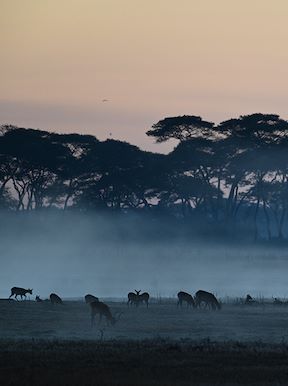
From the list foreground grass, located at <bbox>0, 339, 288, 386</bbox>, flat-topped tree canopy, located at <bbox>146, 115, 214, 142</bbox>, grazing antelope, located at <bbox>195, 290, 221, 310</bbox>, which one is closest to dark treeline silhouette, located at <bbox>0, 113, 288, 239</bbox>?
flat-topped tree canopy, located at <bbox>146, 115, 214, 142</bbox>

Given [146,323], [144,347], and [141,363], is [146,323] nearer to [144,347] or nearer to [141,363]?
[144,347]

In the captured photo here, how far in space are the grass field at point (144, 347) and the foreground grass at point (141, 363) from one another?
0.06 feet

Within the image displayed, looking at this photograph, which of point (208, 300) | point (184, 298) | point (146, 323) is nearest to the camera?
point (146, 323)

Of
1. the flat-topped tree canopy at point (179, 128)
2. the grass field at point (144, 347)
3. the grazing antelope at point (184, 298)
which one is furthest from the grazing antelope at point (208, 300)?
the flat-topped tree canopy at point (179, 128)

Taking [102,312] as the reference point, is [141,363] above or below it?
below

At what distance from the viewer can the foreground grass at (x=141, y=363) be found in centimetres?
2388

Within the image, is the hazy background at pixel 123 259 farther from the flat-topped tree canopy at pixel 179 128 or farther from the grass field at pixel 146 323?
the grass field at pixel 146 323

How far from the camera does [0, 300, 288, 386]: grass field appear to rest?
2434 centimetres

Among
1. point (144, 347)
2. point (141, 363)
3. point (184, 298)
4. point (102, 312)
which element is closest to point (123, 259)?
point (184, 298)

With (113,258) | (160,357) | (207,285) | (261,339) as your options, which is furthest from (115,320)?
(113,258)

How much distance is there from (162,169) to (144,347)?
58.7 metres

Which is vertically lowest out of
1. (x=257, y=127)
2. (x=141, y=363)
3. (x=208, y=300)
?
(x=141, y=363)

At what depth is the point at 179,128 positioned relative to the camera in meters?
81.5

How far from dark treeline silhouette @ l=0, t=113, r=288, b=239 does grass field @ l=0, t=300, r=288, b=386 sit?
40675 mm
